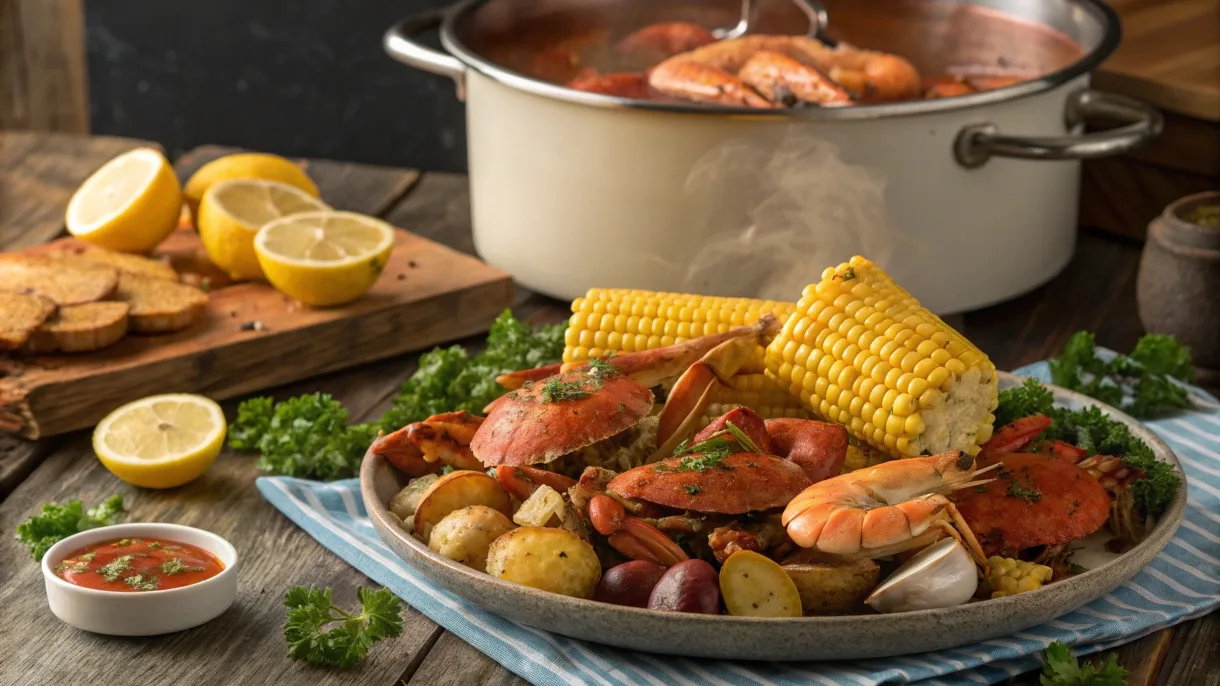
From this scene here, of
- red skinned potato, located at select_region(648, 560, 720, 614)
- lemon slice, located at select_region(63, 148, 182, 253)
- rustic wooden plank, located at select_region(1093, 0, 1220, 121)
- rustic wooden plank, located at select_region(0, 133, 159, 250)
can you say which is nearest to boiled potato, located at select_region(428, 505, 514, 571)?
red skinned potato, located at select_region(648, 560, 720, 614)

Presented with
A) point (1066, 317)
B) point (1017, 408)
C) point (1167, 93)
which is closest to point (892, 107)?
point (1017, 408)

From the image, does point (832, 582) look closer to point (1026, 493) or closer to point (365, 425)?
point (1026, 493)

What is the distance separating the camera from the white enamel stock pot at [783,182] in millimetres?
2357

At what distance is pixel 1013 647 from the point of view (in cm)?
157

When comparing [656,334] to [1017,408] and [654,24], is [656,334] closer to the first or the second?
[1017,408]

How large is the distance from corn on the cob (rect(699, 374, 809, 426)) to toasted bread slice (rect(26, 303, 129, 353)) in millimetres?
1069

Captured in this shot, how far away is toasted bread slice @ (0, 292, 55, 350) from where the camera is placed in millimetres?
2291

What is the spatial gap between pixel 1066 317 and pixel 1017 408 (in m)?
0.87

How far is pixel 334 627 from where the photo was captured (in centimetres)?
170

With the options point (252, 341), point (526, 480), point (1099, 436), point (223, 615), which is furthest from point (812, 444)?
point (252, 341)

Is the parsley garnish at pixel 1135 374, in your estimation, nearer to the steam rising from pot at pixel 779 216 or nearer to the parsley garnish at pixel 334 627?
the steam rising from pot at pixel 779 216

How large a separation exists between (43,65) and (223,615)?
3.84 m

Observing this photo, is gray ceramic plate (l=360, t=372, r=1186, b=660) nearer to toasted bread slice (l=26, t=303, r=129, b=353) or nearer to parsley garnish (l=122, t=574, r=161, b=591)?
parsley garnish (l=122, t=574, r=161, b=591)

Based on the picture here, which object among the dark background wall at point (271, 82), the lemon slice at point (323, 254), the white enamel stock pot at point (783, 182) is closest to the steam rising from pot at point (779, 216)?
the white enamel stock pot at point (783, 182)
